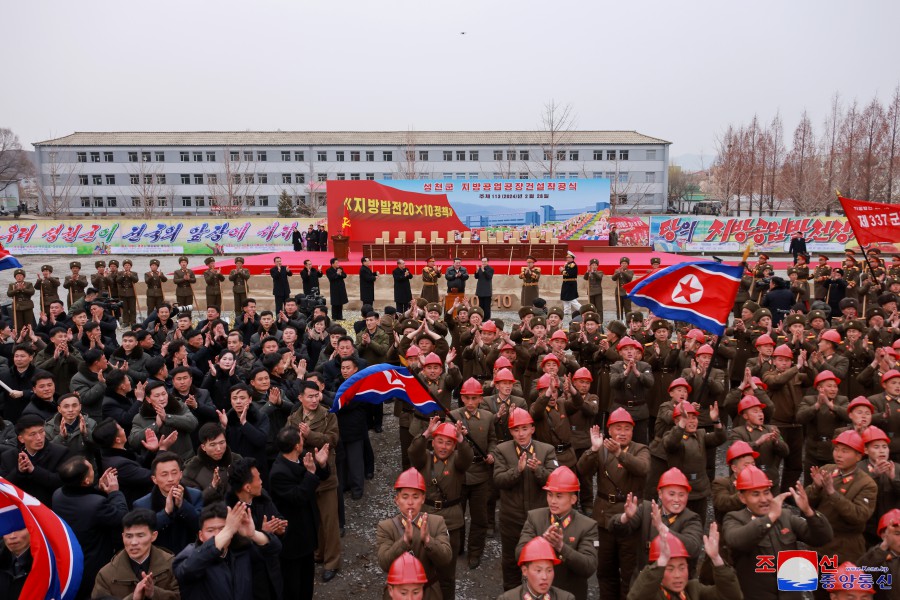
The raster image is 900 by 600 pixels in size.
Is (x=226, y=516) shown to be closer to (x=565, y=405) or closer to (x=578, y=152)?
(x=565, y=405)

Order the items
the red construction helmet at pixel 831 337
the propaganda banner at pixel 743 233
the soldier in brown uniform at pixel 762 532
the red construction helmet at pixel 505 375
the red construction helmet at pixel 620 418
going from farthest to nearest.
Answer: the propaganda banner at pixel 743 233
the red construction helmet at pixel 831 337
the red construction helmet at pixel 505 375
the red construction helmet at pixel 620 418
the soldier in brown uniform at pixel 762 532

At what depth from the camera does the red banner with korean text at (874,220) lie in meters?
10.2

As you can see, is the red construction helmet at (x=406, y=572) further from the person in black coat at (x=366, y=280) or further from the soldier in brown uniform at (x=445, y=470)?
the person in black coat at (x=366, y=280)

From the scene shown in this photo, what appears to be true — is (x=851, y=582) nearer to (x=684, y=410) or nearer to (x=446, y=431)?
(x=684, y=410)

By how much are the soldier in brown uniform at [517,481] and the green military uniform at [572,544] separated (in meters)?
0.74

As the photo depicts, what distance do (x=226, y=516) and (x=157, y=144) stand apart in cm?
5931

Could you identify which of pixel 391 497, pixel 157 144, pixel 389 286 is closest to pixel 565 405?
pixel 391 497

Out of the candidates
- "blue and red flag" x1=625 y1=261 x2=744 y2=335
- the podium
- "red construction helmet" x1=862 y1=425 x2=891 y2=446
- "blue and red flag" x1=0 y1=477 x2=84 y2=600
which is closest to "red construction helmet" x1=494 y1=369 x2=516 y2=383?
"blue and red flag" x1=625 y1=261 x2=744 y2=335

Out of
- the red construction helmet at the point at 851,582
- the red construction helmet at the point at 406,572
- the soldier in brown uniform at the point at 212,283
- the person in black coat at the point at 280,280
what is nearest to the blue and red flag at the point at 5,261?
the soldier in brown uniform at the point at 212,283

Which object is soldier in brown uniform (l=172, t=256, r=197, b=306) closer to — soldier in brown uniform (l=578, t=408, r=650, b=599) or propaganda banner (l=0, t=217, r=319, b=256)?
soldier in brown uniform (l=578, t=408, r=650, b=599)

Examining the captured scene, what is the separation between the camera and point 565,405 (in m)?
6.59

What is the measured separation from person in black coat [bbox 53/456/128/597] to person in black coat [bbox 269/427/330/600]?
1.15 m

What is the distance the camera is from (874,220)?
33.8 ft

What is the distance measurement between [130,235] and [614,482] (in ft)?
106
